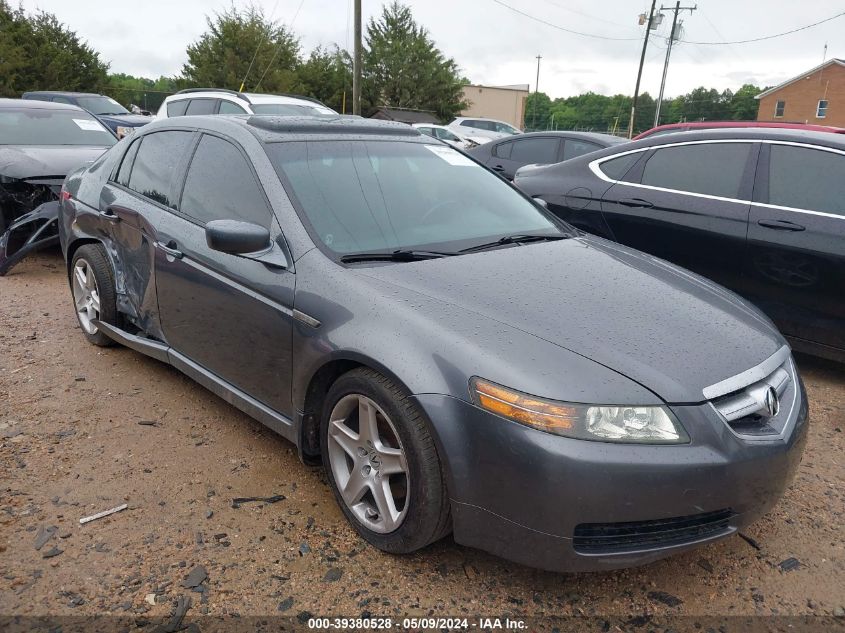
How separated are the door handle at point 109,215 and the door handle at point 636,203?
3.39 m

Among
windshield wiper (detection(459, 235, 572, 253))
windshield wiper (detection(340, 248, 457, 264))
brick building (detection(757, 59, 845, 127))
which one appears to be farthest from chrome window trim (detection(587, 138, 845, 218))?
brick building (detection(757, 59, 845, 127))

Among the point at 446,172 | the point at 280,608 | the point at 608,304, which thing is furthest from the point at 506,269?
the point at 280,608

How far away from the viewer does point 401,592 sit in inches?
92.3

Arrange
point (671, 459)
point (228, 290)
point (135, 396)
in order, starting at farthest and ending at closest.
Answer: point (135, 396) → point (228, 290) → point (671, 459)

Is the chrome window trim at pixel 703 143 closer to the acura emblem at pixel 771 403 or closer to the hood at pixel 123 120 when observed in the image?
the acura emblem at pixel 771 403

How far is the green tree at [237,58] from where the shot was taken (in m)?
31.2

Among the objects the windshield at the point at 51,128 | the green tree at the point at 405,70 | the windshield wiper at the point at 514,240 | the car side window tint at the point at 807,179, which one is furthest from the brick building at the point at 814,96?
the windshield wiper at the point at 514,240

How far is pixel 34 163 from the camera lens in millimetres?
6355

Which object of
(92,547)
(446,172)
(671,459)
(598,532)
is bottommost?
(92,547)

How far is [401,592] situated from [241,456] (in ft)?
3.97

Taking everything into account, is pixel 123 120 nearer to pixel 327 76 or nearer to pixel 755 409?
pixel 755 409

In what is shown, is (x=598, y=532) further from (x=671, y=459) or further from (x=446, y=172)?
(x=446, y=172)

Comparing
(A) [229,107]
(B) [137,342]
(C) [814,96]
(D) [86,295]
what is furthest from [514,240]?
(C) [814,96]

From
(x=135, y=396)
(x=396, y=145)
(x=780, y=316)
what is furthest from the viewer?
(x=780, y=316)
